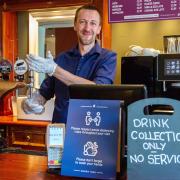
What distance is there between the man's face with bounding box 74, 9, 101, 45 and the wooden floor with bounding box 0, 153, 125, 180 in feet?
2.26

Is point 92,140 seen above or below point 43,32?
below

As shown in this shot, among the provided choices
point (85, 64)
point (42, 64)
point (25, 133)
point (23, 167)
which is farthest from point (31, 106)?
point (25, 133)

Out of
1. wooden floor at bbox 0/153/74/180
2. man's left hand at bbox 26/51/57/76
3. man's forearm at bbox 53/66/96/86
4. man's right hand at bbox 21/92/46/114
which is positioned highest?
man's left hand at bbox 26/51/57/76

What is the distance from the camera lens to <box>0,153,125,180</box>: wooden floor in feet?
3.82

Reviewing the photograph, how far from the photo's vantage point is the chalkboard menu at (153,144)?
37.8 inches

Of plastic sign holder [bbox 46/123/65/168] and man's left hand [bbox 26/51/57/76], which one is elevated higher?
man's left hand [bbox 26/51/57/76]

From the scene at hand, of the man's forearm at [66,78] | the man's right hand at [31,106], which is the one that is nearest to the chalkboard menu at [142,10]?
the man's forearm at [66,78]

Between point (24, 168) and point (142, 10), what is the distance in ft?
6.82

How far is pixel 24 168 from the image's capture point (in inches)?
50.4

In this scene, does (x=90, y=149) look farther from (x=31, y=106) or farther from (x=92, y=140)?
(x=31, y=106)

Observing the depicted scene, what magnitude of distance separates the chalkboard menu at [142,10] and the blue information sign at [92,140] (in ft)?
6.59

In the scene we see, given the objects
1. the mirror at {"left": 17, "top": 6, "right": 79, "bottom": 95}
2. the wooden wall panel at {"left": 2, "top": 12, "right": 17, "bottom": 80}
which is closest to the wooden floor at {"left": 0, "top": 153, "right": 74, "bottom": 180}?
the mirror at {"left": 17, "top": 6, "right": 79, "bottom": 95}

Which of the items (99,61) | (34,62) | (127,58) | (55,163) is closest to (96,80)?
(99,61)

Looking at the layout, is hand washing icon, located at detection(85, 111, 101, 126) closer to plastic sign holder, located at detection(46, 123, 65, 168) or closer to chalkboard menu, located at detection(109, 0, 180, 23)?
plastic sign holder, located at detection(46, 123, 65, 168)
